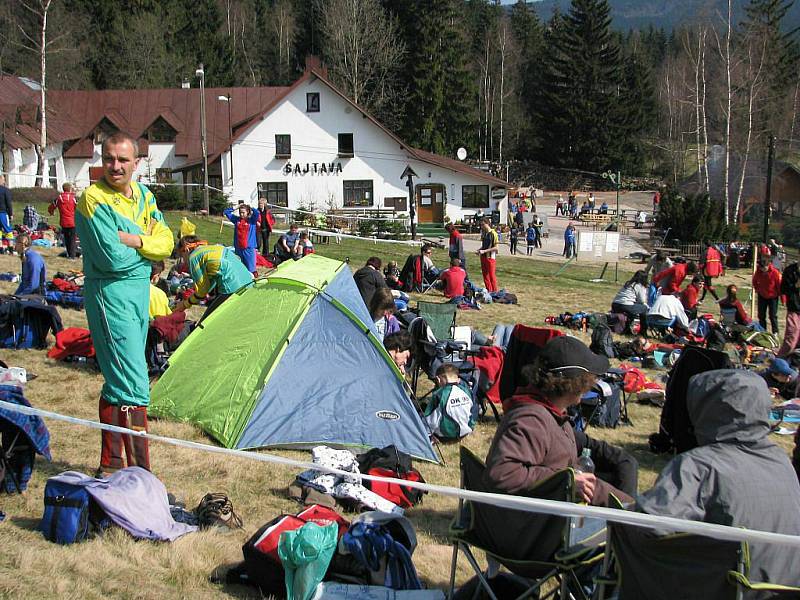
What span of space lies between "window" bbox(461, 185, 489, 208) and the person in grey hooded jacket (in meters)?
40.1

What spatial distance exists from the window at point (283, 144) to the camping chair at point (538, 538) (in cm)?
3824

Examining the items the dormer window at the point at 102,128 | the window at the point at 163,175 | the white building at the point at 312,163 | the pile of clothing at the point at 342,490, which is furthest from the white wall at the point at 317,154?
the pile of clothing at the point at 342,490

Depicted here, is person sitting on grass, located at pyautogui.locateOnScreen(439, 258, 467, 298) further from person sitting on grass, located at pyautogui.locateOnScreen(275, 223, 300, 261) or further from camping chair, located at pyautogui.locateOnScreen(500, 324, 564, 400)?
camping chair, located at pyautogui.locateOnScreen(500, 324, 564, 400)

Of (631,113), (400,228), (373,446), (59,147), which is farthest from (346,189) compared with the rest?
(373,446)

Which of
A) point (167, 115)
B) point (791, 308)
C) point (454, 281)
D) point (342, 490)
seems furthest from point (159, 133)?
point (342, 490)

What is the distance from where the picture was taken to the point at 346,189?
137 feet

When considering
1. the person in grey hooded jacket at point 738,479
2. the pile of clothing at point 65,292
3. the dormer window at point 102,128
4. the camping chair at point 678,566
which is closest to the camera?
the camping chair at point 678,566

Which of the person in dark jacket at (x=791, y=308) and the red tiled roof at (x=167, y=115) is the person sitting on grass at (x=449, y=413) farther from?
the red tiled roof at (x=167, y=115)

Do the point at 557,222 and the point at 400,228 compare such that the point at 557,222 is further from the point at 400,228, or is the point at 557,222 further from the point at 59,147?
the point at 59,147

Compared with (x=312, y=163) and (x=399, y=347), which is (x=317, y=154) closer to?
(x=312, y=163)

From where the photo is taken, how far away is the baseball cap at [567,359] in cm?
402

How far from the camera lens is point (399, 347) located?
345 inches

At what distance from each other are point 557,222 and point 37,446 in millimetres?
42852

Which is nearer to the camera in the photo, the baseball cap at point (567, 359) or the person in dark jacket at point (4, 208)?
the baseball cap at point (567, 359)
